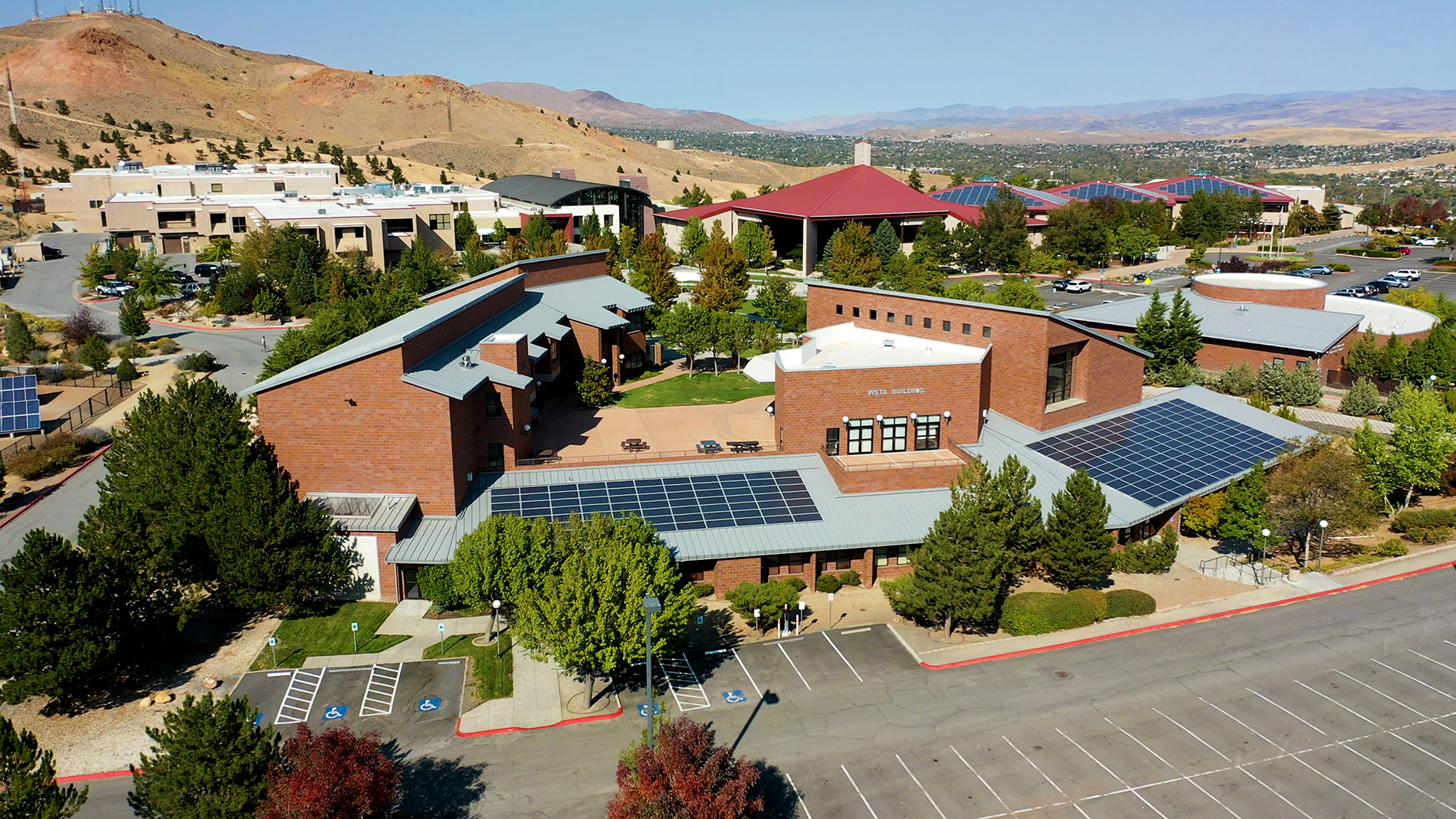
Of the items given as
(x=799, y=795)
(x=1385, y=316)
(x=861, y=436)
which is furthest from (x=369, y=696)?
(x=1385, y=316)

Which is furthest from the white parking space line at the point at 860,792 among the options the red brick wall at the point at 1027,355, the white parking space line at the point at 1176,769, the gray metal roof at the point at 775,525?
the red brick wall at the point at 1027,355

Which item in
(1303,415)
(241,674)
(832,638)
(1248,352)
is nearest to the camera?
(241,674)

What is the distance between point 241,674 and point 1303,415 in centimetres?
5971

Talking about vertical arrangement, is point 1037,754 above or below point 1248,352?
below

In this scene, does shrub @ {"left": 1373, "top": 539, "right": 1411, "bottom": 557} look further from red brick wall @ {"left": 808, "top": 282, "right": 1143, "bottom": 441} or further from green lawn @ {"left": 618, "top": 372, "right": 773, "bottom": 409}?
green lawn @ {"left": 618, "top": 372, "right": 773, "bottom": 409}

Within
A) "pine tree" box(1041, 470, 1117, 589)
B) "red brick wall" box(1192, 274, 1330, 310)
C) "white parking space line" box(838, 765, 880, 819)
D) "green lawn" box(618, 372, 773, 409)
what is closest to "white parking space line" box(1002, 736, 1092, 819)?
"white parking space line" box(838, 765, 880, 819)

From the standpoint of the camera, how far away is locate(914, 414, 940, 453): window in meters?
45.6

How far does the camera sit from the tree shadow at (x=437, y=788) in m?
26.6

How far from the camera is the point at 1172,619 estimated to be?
3741 cm

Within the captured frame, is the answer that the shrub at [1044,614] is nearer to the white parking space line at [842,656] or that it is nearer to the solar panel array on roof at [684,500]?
the white parking space line at [842,656]

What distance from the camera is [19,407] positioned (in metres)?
56.2

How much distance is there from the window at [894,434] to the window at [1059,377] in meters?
7.99

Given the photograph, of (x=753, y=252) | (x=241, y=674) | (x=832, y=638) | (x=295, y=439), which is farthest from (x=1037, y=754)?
(x=753, y=252)

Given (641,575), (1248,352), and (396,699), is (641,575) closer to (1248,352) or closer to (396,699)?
(396,699)
